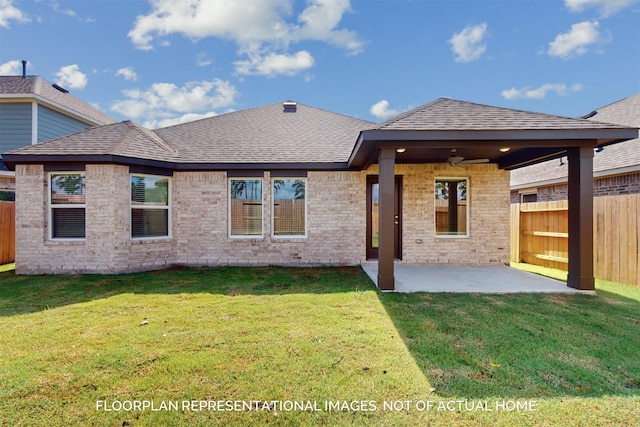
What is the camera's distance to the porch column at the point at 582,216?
17.1ft

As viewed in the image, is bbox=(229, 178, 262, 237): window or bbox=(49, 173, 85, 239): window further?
bbox=(229, 178, 262, 237): window

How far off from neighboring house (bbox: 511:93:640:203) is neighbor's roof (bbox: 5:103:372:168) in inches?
254

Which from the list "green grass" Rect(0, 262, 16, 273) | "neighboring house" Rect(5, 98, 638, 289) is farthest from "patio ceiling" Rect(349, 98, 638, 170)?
"green grass" Rect(0, 262, 16, 273)

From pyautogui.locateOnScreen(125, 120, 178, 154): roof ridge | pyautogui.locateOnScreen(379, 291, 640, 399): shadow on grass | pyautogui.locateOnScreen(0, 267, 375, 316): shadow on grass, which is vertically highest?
pyautogui.locateOnScreen(125, 120, 178, 154): roof ridge

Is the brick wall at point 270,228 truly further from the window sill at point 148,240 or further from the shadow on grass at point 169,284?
the shadow on grass at point 169,284

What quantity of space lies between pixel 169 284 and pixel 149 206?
2593 mm

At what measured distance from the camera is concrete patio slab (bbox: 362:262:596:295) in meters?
5.42

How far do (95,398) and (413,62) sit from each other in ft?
43.5

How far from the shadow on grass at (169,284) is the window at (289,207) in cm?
124

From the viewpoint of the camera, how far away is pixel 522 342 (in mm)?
3285

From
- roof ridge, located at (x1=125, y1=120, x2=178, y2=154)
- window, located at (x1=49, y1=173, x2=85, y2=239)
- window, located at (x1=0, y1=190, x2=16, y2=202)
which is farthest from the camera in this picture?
window, located at (x1=0, y1=190, x2=16, y2=202)

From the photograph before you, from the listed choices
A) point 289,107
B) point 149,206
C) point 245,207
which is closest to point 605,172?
point 245,207

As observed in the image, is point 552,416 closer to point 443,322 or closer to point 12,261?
point 443,322

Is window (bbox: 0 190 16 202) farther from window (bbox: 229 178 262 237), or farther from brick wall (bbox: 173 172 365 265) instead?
window (bbox: 229 178 262 237)
